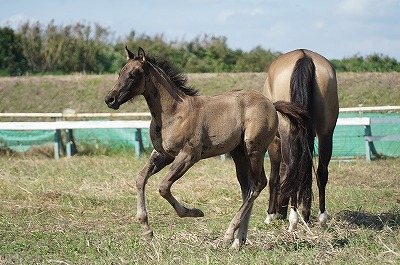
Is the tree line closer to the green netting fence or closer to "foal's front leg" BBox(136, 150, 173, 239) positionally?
the green netting fence

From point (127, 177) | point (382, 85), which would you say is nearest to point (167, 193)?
point (127, 177)

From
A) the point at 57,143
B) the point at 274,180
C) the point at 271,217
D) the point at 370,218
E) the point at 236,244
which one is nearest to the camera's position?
the point at 236,244

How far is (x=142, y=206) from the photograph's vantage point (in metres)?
7.89

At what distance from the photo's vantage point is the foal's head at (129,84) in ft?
25.1

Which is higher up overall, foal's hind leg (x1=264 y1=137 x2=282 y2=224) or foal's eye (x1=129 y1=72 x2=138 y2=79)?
foal's eye (x1=129 y1=72 x2=138 y2=79)

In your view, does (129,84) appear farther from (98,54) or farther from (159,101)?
(98,54)

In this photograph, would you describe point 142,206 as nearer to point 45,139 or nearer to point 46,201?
A: point 46,201

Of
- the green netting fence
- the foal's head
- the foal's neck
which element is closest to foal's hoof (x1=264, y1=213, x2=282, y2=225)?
the foal's neck

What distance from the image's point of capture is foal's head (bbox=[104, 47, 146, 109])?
25.1 feet

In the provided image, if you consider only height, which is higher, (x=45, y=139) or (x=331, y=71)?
(x=331, y=71)

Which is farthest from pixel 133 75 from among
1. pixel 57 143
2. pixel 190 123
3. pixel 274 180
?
pixel 57 143

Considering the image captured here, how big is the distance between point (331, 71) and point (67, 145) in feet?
32.3

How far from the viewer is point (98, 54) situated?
32.5 meters

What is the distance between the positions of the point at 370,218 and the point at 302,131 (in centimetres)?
183
